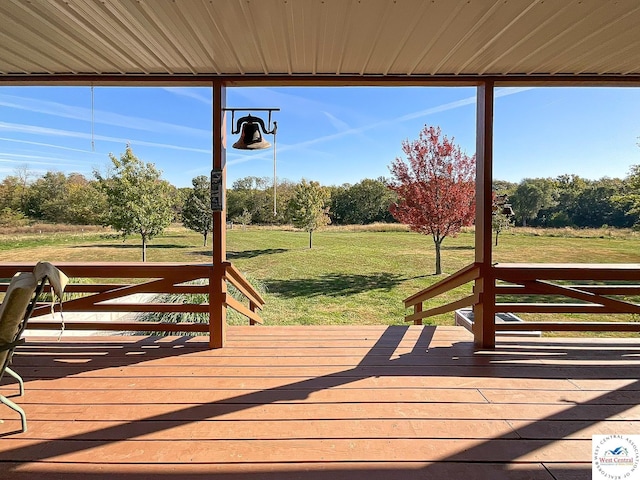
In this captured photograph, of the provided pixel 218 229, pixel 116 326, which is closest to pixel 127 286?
pixel 116 326

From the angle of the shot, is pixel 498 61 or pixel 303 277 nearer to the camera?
pixel 498 61

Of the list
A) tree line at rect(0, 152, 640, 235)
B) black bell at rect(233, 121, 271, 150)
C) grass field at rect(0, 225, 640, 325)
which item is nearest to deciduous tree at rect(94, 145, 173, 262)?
tree line at rect(0, 152, 640, 235)

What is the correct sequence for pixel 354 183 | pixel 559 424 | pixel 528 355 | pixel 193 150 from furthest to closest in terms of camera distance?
pixel 193 150 < pixel 354 183 < pixel 528 355 < pixel 559 424

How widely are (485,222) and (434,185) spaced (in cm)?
694

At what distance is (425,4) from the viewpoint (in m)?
1.96

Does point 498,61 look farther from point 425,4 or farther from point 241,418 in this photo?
point 241,418

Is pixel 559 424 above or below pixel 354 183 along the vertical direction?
below

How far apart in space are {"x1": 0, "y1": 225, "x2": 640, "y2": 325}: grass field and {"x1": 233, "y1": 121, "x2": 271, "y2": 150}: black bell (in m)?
6.56

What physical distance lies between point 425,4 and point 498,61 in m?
1.11

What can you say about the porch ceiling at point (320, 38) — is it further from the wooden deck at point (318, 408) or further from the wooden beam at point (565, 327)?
the wooden deck at point (318, 408)

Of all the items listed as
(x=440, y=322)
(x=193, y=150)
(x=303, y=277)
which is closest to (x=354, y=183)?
(x=303, y=277)

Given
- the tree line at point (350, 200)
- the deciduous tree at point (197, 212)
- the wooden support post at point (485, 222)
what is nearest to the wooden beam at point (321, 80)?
Result: the wooden support post at point (485, 222)

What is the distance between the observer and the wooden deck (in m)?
1.61

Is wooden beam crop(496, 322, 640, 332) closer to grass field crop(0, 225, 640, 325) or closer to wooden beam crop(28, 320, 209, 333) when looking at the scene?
wooden beam crop(28, 320, 209, 333)
